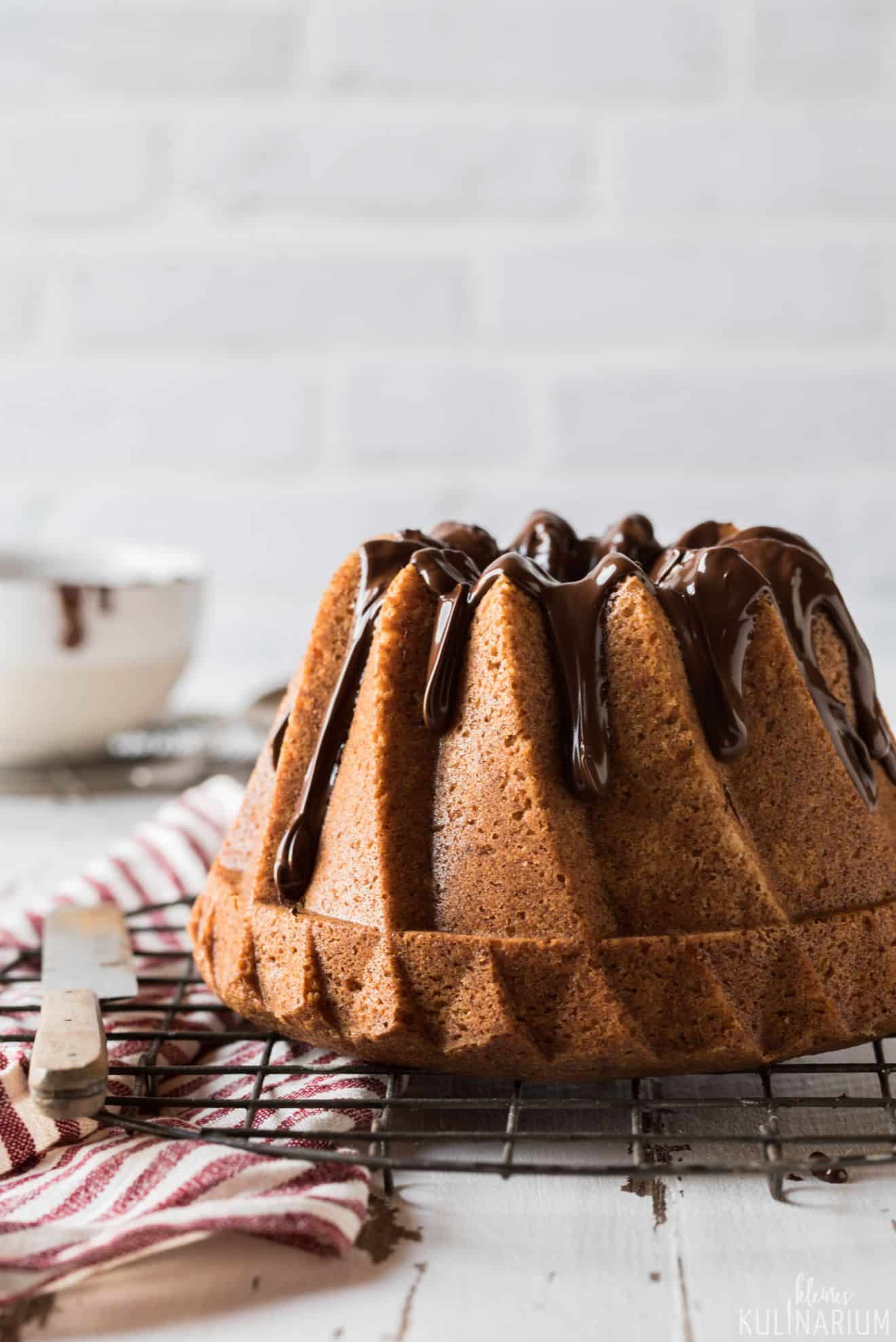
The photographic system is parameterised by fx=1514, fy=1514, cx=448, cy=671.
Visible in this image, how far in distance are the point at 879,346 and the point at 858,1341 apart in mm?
2926

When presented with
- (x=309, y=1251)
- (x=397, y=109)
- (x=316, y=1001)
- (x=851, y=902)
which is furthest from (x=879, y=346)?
(x=309, y=1251)

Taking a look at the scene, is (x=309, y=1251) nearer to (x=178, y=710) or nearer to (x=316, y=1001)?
(x=316, y=1001)

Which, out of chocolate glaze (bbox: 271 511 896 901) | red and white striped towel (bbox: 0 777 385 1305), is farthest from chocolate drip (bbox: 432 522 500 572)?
red and white striped towel (bbox: 0 777 385 1305)

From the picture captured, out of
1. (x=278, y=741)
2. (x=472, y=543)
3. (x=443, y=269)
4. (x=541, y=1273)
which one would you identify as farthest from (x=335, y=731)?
(x=443, y=269)

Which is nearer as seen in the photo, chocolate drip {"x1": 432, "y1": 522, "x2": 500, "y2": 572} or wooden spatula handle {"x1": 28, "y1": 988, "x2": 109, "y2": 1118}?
wooden spatula handle {"x1": 28, "y1": 988, "x2": 109, "y2": 1118}

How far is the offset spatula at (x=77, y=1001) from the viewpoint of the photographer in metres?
1.05

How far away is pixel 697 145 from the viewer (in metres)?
3.39

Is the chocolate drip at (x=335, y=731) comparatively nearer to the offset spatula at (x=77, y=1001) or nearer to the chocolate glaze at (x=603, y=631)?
the chocolate glaze at (x=603, y=631)

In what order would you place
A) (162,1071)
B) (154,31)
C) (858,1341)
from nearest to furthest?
(858,1341) < (162,1071) < (154,31)

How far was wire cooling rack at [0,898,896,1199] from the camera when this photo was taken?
99 cm

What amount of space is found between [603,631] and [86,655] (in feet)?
4.37

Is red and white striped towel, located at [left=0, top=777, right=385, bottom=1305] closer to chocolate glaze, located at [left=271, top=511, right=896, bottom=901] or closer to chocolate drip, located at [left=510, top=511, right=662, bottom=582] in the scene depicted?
chocolate glaze, located at [left=271, top=511, right=896, bottom=901]

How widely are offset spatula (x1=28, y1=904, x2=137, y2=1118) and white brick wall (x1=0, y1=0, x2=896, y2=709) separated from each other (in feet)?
5.91

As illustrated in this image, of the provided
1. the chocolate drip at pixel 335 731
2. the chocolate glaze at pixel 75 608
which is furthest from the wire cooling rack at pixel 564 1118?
the chocolate glaze at pixel 75 608
